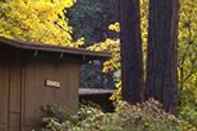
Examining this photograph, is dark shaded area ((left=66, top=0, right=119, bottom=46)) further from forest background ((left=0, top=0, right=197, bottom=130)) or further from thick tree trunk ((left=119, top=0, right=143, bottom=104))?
thick tree trunk ((left=119, top=0, right=143, bottom=104))

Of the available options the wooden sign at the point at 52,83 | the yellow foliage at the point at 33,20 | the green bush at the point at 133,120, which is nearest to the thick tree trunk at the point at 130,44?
the green bush at the point at 133,120

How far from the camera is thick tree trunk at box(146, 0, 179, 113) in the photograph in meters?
14.6

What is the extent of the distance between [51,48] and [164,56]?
15.0 ft

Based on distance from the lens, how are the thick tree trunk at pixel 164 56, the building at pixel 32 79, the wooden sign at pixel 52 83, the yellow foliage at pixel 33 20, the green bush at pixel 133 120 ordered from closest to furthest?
the green bush at pixel 133 120 → the thick tree trunk at pixel 164 56 → the building at pixel 32 79 → the wooden sign at pixel 52 83 → the yellow foliage at pixel 33 20

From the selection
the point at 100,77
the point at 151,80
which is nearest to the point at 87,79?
the point at 100,77

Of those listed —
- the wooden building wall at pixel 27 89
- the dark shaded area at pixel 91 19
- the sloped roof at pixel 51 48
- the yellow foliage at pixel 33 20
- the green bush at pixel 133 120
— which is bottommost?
the green bush at pixel 133 120

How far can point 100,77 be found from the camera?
51.1 m

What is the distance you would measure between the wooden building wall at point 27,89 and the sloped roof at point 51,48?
662mm

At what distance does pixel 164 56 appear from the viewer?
14680mm

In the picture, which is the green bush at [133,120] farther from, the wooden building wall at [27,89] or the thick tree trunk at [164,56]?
the wooden building wall at [27,89]

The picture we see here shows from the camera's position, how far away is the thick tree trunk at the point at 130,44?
1538 cm

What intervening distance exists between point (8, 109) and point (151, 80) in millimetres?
4968

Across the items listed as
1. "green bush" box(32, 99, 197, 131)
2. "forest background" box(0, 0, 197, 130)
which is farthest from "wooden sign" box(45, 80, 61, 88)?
"green bush" box(32, 99, 197, 131)

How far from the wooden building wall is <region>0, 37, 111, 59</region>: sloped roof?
66 cm
